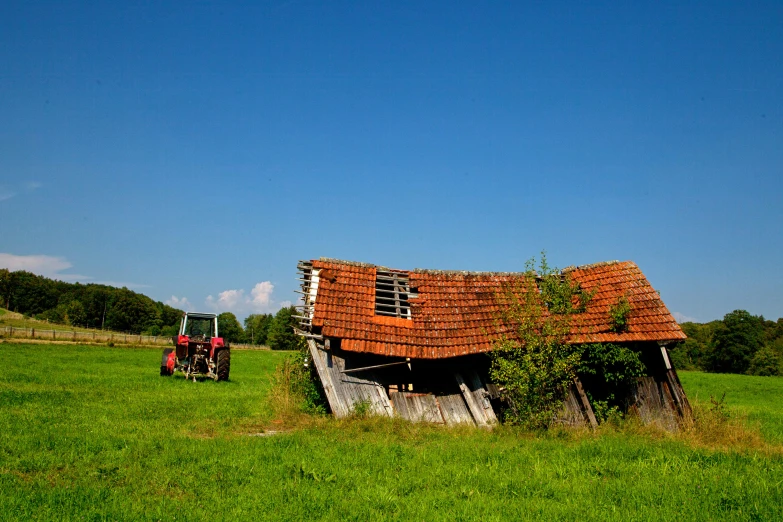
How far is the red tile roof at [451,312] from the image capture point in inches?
560

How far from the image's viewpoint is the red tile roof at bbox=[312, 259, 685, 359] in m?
14.2

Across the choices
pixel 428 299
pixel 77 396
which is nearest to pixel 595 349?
pixel 428 299

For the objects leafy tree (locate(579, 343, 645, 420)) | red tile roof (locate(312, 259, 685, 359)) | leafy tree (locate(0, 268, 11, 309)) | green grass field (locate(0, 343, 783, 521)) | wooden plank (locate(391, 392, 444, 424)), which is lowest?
green grass field (locate(0, 343, 783, 521))

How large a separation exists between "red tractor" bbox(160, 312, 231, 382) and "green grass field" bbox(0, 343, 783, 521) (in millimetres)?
8862

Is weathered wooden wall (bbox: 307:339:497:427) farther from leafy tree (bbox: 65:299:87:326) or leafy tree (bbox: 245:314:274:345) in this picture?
leafy tree (bbox: 245:314:274:345)

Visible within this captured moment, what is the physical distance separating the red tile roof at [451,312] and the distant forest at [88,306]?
86.5 meters

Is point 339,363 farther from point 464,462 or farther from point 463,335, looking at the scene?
point 464,462

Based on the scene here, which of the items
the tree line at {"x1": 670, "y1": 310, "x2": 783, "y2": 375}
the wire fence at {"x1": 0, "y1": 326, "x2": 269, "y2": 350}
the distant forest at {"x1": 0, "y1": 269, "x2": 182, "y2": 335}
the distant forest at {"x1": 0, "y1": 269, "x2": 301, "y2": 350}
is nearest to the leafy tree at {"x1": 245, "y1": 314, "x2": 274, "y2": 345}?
the distant forest at {"x1": 0, "y1": 269, "x2": 301, "y2": 350}

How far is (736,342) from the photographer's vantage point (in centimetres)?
6462

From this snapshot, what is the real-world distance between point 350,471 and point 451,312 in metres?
6.84

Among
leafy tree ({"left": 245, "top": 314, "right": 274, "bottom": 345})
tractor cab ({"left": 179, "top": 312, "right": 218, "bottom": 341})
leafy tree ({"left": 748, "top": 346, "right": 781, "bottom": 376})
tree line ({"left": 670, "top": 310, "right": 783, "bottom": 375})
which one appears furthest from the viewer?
leafy tree ({"left": 245, "top": 314, "right": 274, "bottom": 345})

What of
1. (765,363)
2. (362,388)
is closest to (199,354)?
(362,388)

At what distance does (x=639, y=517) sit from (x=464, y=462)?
3139 millimetres

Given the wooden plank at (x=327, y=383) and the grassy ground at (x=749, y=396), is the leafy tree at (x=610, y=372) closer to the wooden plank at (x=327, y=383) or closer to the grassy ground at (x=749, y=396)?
the wooden plank at (x=327, y=383)
